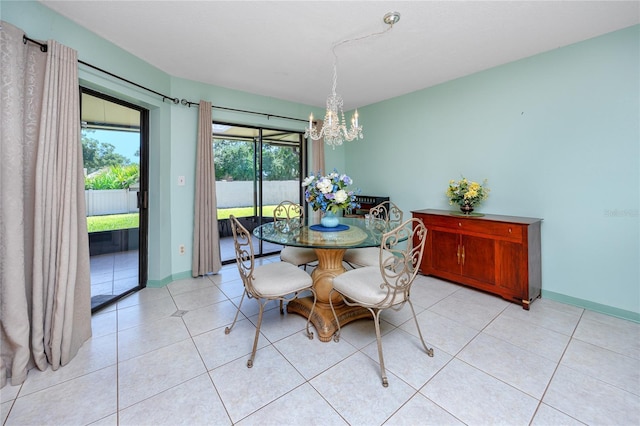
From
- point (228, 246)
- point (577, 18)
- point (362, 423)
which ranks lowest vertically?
point (362, 423)

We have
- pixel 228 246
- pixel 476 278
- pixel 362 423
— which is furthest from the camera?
pixel 228 246

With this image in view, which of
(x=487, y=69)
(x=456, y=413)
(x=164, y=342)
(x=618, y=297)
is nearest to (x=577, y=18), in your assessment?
(x=487, y=69)

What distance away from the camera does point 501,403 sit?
57.8 inches

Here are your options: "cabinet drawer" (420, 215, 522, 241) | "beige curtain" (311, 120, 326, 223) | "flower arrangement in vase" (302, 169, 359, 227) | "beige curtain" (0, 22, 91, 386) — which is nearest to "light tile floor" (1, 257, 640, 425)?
"beige curtain" (0, 22, 91, 386)

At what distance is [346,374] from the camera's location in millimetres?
1712

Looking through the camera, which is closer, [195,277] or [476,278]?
[476,278]

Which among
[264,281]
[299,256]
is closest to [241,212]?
[299,256]

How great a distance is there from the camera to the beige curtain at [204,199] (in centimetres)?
339

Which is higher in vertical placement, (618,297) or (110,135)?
(110,135)

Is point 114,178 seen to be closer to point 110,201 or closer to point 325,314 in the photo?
point 110,201

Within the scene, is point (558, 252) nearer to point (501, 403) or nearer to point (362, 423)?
point (501, 403)

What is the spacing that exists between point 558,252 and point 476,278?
2.64ft

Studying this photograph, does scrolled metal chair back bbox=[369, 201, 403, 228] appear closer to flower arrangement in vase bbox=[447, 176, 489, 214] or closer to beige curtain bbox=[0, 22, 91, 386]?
flower arrangement in vase bbox=[447, 176, 489, 214]

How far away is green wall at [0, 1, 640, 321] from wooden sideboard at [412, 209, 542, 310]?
350mm
